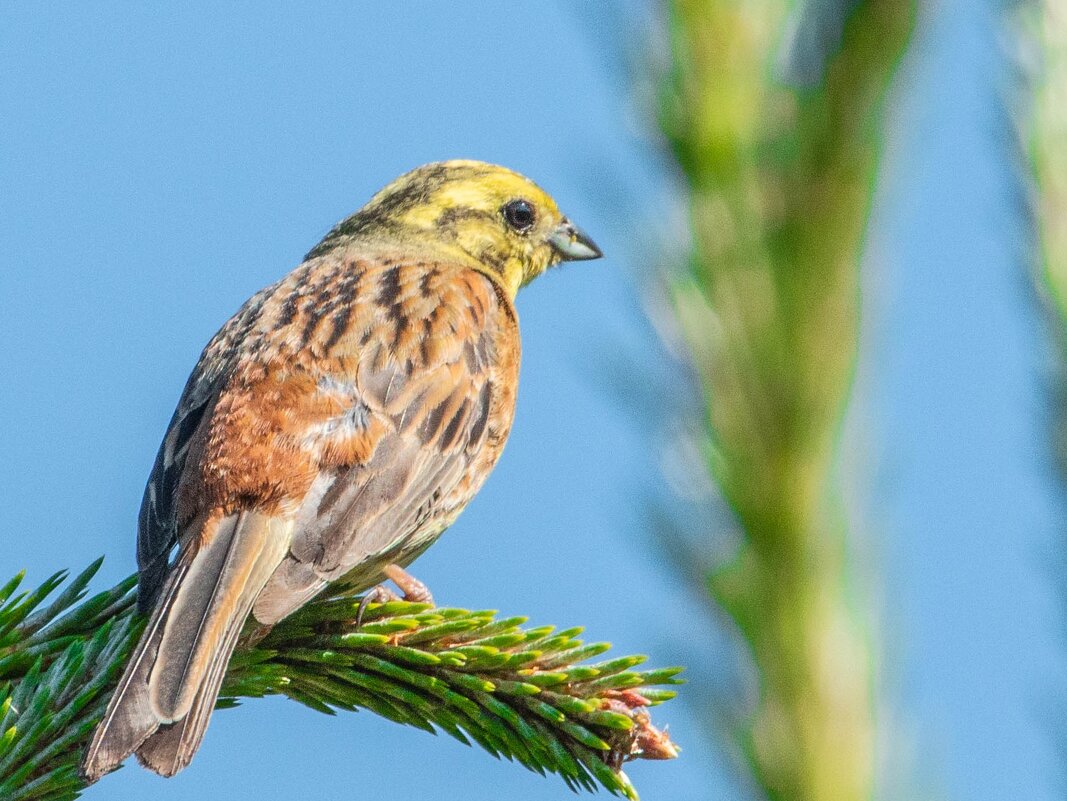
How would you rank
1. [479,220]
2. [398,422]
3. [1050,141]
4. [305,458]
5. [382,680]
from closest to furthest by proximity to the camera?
1. [1050,141]
2. [382,680]
3. [305,458]
4. [398,422]
5. [479,220]

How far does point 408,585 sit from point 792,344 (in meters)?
3.44

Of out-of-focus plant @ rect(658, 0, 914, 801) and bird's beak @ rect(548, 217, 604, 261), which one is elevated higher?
bird's beak @ rect(548, 217, 604, 261)

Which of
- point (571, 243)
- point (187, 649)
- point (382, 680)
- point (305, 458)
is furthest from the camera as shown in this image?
point (571, 243)

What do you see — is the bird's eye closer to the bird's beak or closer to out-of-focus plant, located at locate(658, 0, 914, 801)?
the bird's beak

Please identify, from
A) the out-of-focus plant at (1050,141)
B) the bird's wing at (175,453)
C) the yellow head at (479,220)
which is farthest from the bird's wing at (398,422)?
the out-of-focus plant at (1050,141)

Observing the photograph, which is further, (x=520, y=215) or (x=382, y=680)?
(x=520, y=215)

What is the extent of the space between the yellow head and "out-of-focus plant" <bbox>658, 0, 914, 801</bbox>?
15.9 ft

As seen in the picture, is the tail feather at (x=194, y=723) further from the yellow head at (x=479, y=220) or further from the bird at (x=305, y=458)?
the yellow head at (x=479, y=220)

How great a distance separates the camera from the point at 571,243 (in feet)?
19.4

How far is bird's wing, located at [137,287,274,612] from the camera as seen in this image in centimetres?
364

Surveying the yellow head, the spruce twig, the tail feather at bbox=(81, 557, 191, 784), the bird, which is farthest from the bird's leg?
the yellow head

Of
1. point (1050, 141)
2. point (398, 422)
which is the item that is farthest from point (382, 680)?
point (1050, 141)

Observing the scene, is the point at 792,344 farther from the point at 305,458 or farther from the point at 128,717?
the point at 305,458

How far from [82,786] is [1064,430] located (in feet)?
8.40
